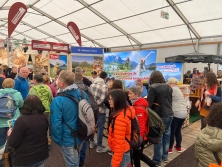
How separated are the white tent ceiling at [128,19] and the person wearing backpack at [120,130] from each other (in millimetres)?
7211

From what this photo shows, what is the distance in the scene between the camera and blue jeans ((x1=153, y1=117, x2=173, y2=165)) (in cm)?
273

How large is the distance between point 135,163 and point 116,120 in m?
0.95

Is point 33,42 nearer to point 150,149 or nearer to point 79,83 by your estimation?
point 79,83

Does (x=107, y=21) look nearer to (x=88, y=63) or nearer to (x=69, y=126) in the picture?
(x=88, y=63)

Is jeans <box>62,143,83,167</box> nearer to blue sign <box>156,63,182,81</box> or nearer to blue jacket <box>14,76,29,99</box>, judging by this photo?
blue jacket <box>14,76,29,99</box>

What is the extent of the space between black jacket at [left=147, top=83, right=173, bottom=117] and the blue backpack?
6.25 feet

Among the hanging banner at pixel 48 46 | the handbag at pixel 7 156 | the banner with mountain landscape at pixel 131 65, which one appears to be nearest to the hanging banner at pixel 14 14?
the hanging banner at pixel 48 46

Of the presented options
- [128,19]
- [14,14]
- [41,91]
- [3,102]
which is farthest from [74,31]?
[3,102]

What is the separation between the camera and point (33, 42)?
605 centimetres

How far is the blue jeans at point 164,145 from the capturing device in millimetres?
2732

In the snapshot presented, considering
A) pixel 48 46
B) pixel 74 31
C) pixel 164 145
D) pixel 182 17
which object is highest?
pixel 182 17

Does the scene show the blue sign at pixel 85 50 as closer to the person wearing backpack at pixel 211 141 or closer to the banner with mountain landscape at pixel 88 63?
the banner with mountain landscape at pixel 88 63

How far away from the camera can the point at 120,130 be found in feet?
5.89

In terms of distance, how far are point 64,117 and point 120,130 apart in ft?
1.91
